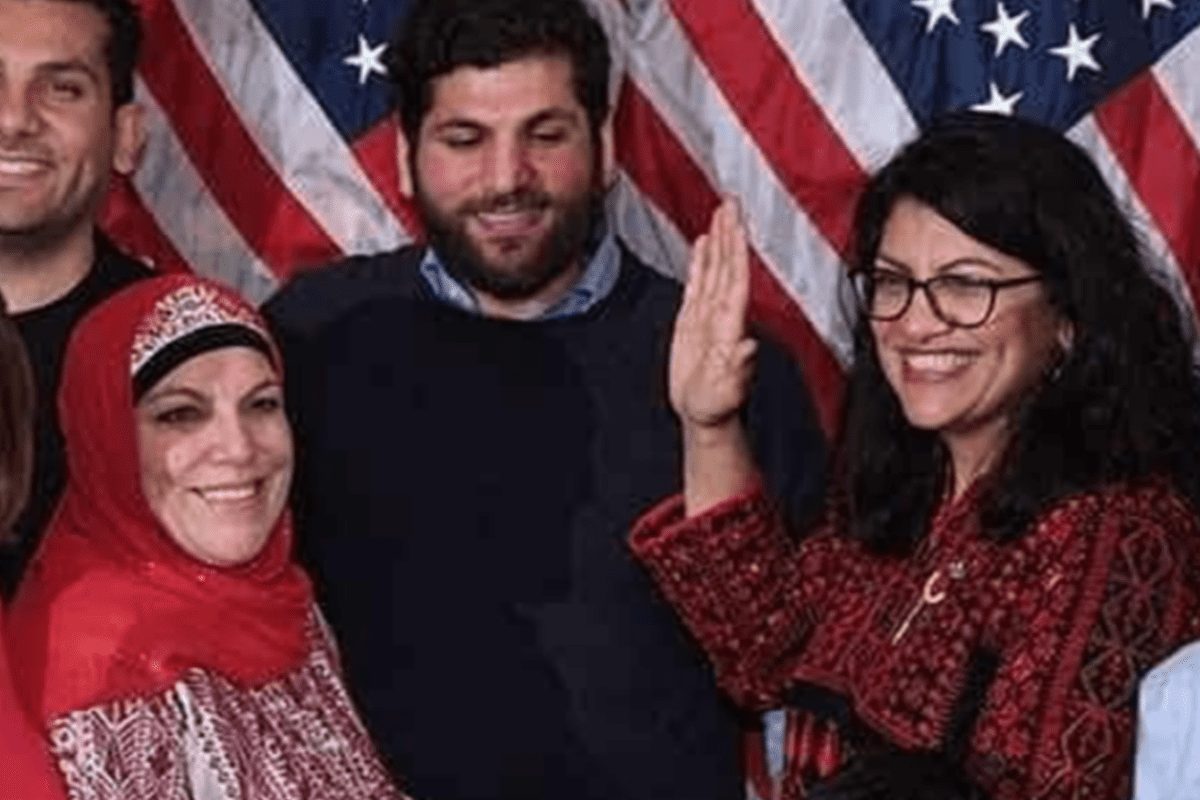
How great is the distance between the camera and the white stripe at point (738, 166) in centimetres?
381

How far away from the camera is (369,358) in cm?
327

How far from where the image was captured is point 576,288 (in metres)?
3.29

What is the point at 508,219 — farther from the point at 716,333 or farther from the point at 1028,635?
the point at 1028,635

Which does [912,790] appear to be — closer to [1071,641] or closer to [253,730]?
[1071,641]

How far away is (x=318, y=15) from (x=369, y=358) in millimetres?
791

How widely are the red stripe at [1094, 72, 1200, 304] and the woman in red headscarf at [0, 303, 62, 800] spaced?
1.74m

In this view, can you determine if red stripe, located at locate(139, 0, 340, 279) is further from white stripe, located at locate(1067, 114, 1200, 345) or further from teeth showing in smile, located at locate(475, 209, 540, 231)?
white stripe, located at locate(1067, 114, 1200, 345)

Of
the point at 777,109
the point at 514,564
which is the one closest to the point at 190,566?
the point at 514,564

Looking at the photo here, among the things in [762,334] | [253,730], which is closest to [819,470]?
[762,334]

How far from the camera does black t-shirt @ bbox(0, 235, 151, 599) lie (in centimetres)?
289

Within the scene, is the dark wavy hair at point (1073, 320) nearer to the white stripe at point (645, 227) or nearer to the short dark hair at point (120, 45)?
the short dark hair at point (120, 45)

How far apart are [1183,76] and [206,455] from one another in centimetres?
156

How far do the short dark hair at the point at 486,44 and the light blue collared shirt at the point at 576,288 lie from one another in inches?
5.9

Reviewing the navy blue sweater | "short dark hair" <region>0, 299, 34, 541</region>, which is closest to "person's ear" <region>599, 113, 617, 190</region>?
the navy blue sweater
